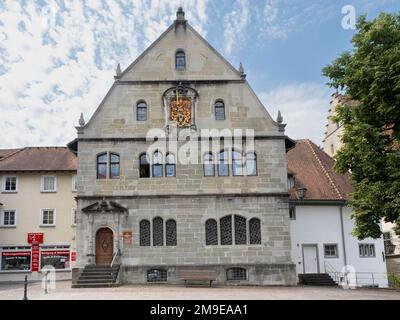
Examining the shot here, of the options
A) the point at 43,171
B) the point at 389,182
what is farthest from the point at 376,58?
the point at 43,171

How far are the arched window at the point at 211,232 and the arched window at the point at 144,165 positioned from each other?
4428 mm

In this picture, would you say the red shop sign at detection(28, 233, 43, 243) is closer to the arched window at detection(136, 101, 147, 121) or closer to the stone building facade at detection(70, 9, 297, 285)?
the stone building facade at detection(70, 9, 297, 285)

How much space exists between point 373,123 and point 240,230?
34.1 feet

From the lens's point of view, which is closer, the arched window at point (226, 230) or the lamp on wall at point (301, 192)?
the arched window at point (226, 230)

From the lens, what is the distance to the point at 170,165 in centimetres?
2698

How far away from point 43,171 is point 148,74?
1541 centimetres

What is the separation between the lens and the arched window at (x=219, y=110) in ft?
90.6

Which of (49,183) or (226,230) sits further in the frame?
(49,183)

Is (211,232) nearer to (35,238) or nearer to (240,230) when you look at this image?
(240,230)

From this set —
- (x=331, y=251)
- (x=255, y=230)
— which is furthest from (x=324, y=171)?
(x=255, y=230)

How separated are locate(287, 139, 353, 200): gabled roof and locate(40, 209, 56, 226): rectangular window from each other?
63.9ft

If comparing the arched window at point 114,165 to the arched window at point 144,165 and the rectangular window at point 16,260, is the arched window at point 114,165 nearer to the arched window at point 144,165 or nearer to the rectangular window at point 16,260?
the arched window at point 144,165

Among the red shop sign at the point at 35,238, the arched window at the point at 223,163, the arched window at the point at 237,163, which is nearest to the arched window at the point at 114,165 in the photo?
the arched window at the point at 223,163

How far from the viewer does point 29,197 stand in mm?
38125
